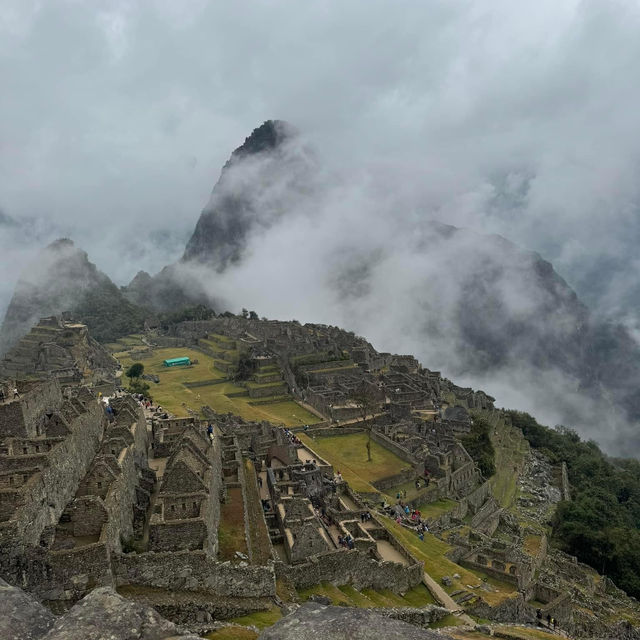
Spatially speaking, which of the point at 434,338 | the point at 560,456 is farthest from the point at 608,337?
the point at 560,456

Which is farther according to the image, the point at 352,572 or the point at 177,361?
the point at 177,361

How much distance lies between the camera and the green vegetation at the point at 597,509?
46938mm

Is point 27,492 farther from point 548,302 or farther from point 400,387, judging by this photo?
point 548,302

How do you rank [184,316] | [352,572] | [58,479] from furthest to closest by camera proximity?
[184,316] → [352,572] → [58,479]

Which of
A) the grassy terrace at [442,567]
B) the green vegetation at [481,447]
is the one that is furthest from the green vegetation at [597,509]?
the grassy terrace at [442,567]

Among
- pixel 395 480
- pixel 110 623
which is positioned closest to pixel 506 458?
pixel 395 480

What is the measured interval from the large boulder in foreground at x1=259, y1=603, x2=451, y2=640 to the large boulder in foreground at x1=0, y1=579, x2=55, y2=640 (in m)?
3.28

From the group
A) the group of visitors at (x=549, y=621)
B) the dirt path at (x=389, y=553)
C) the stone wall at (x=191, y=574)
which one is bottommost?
the group of visitors at (x=549, y=621)

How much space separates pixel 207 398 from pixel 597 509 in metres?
43.5

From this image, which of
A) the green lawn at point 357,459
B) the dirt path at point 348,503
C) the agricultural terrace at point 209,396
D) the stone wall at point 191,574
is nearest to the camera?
the stone wall at point 191,574

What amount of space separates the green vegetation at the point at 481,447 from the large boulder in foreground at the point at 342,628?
50.2 m

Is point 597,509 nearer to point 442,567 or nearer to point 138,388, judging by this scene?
point 442,567

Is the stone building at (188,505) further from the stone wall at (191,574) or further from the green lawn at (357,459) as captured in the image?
the green lawn at (357,459)

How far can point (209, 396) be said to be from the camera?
65.7 m
